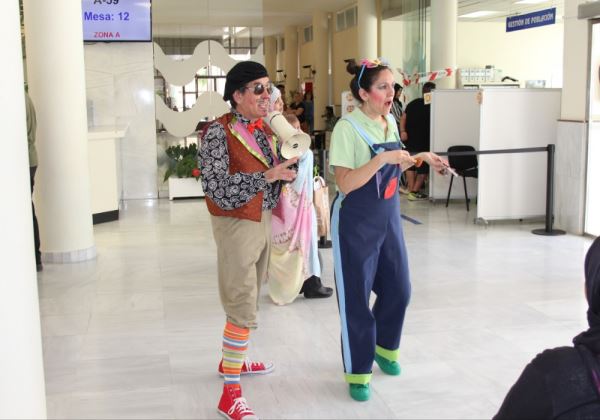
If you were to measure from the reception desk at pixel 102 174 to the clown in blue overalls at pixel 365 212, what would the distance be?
18.6 feet

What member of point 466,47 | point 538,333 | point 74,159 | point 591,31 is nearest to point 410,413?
point 538,333

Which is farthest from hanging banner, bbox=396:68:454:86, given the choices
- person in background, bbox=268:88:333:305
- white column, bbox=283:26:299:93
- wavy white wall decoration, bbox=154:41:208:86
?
white column, bbox=283:26:299:93

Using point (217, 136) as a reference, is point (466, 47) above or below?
above

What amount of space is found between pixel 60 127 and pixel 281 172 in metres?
4.05

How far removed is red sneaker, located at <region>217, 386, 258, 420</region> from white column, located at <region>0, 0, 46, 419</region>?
131cm

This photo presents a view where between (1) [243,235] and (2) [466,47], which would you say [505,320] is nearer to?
(1) [243,235]

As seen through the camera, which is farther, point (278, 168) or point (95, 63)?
point (95, 63)

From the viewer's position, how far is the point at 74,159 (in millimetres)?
6711

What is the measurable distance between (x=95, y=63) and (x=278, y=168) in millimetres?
8112

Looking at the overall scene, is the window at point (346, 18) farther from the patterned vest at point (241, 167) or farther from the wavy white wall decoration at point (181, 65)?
the patterned vest at point (241, 167)

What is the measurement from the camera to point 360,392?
3613 millimetres

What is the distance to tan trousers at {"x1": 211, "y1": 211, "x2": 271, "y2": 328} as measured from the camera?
324 centimetres

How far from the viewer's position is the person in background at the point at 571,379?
4.63ft

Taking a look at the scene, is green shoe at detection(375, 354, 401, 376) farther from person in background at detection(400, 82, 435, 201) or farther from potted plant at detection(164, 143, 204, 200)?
potted plant at detection(164, 143, 204, 200)
